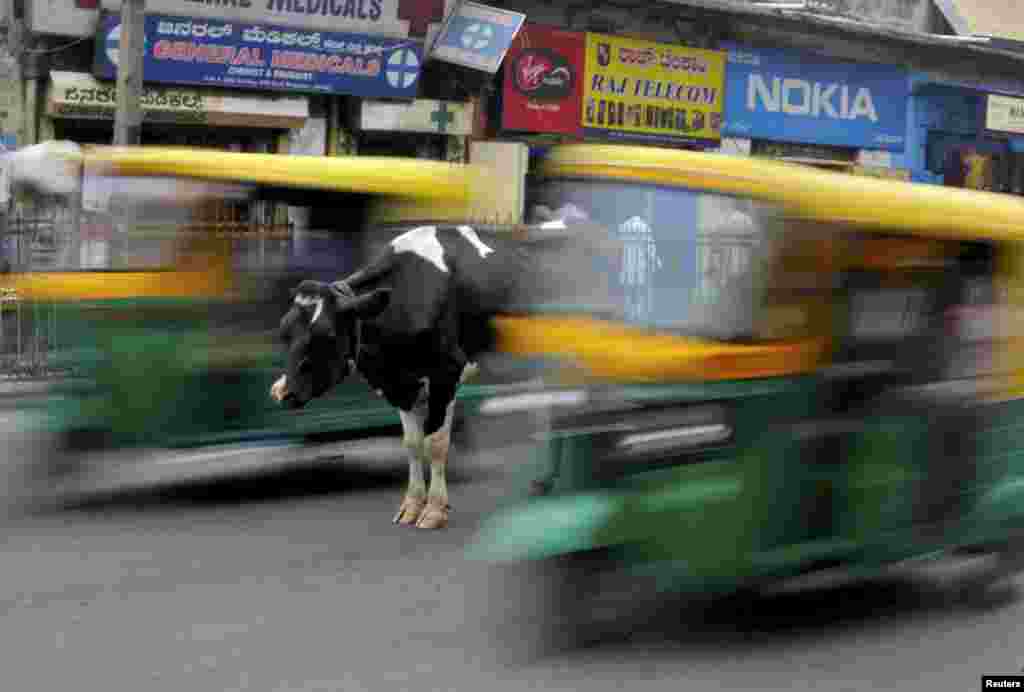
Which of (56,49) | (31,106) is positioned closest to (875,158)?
(56,49)

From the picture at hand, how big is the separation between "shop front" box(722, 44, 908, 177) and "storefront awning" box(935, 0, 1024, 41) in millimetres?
5492

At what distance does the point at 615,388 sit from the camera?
6559 mm

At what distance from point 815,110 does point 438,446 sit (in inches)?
891

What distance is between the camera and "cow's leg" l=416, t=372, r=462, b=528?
9.62 metres

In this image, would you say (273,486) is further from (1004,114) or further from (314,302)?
(1004,114)

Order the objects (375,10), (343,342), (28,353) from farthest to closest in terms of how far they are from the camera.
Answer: (375,10) → (28,353) → (343,342)

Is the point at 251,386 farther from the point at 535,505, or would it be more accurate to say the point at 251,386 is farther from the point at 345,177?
the point at 535,505

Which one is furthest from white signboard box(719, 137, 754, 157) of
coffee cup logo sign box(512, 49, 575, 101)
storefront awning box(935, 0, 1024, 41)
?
storefront awning box(935, 0, 1024, 41)

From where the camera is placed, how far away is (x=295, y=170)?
1020 cm

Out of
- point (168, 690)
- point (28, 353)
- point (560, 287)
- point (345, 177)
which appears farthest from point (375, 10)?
point (168, 690)

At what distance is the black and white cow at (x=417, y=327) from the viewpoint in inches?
353

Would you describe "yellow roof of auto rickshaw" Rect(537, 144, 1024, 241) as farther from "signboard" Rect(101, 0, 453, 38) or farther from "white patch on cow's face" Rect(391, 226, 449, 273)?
"signboard" Rect(101, 0, 453, 38)

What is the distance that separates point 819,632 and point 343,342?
3.09m

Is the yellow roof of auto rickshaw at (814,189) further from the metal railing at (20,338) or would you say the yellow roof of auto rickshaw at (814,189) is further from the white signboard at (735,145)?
the white signboard at (735,145)
